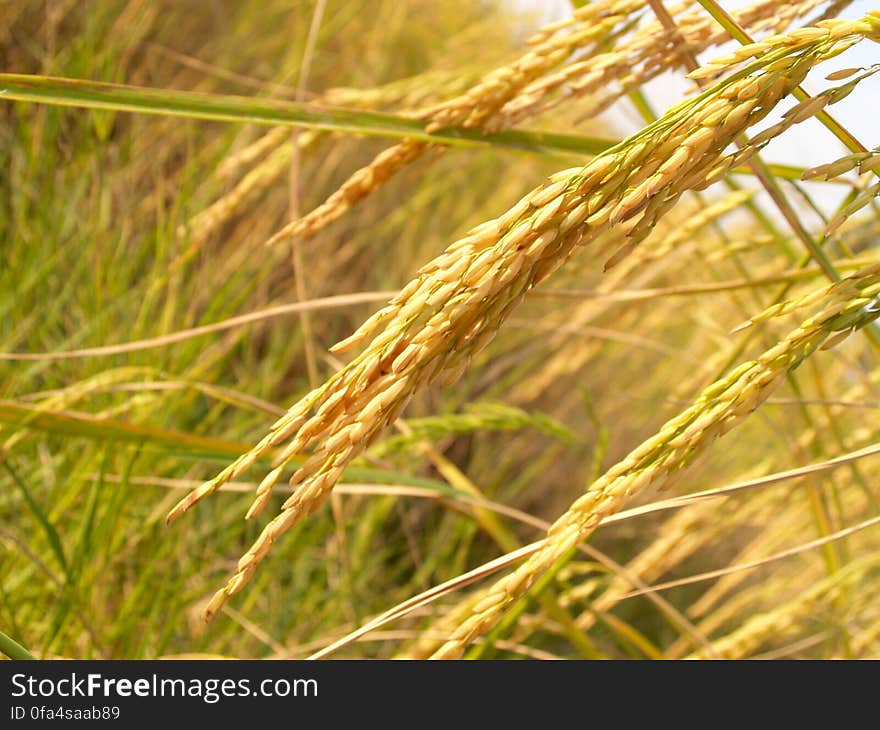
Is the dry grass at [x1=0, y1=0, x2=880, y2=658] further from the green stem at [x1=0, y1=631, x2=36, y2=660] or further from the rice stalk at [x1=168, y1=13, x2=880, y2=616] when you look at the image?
the green stem at [x1=0, y1=631, x2=36, y2=660]

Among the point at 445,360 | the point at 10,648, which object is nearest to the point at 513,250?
the point at 445,360

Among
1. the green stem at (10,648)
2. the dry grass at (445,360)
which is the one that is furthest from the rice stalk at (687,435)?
the green stem at (10,648)

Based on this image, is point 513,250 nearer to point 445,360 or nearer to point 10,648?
point 445,360

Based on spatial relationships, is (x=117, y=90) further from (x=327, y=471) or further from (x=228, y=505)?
(x=228, y=505)

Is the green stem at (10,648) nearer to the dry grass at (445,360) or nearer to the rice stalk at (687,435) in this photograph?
the dry grass at (445,360)

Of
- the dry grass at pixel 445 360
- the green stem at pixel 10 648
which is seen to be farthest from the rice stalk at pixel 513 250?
the green stem at pixel 10 648

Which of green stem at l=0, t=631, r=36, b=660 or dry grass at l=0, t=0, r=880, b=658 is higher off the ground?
dry grass at l=0, t=0, r=880, b=658

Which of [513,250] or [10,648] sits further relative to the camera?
[10,648]

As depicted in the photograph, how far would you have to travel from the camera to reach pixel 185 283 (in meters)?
1.56

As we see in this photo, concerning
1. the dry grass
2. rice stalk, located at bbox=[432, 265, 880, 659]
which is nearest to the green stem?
the dry grass

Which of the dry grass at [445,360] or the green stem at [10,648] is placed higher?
the dry grass at [445,360]

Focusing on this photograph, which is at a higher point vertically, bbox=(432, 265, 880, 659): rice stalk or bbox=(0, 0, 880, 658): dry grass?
bbox=(0, 0, 880, 658): dry grass

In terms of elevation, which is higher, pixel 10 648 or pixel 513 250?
pixel 513 250
